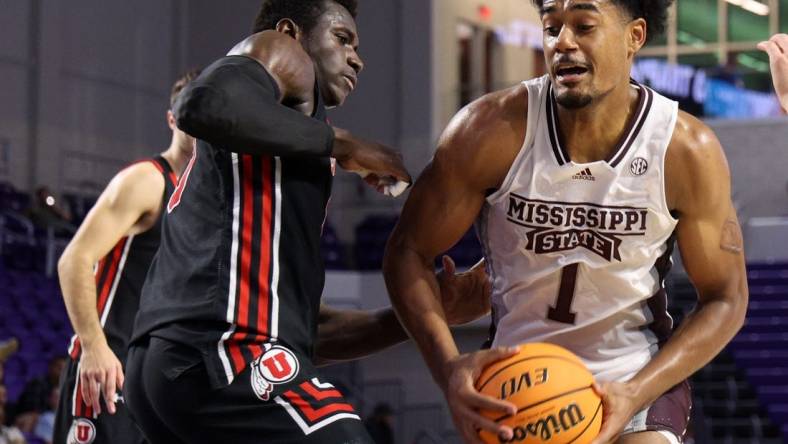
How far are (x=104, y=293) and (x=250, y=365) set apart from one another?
1.88m

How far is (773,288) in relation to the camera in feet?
48.2

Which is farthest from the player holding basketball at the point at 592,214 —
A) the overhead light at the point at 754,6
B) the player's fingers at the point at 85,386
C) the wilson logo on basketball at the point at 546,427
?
the overhead light at the point at 754,6

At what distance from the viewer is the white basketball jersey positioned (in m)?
3.61

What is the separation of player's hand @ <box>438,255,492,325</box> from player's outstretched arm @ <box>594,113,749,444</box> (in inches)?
26.9

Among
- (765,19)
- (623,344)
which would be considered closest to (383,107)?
(765,19)

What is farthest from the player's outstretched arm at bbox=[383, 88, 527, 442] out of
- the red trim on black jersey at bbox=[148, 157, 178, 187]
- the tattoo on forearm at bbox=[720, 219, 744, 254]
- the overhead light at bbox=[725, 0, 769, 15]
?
the overhead light at bbox=[725, 0, 769, 15]

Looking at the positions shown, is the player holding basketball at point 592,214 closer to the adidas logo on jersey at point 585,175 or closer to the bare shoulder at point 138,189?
the adidas logo on jersey at point 585,175

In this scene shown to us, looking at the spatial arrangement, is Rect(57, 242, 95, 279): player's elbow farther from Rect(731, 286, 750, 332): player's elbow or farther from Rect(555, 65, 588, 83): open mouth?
Rect(731, 286, 750, 332): player's elbow

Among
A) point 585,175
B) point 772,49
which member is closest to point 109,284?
point 585,175

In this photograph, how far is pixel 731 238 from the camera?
3.71m

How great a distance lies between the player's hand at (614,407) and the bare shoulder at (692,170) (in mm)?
580

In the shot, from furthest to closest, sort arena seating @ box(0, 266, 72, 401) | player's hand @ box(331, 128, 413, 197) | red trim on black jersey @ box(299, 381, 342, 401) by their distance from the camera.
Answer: arena seating @ box(0, 266, 72, 401)
player's hand @ box(331, 128, 413, 197)
red trim on black jersey @ box(299, 381, 342, 401)

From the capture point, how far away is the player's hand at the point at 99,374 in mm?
4434

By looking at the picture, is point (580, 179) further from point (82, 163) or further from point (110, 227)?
point (82, 163)
